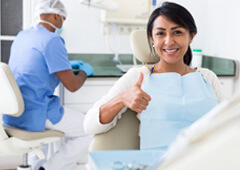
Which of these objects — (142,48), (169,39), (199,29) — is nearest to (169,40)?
(169,39)

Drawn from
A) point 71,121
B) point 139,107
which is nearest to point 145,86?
point 139,107

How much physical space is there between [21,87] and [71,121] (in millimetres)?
374

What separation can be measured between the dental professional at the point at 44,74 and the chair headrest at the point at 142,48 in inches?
14.3

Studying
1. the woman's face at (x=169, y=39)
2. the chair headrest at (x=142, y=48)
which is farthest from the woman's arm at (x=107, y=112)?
the chair headrest at (x=142, y=48)

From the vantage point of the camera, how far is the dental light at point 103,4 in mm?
2350

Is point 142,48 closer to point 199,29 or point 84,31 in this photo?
point 84,31

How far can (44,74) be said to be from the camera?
1.97 m

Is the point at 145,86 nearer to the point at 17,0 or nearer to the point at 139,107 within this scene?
the point at 139,107

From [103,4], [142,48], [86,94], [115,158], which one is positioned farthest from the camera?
[103,4]

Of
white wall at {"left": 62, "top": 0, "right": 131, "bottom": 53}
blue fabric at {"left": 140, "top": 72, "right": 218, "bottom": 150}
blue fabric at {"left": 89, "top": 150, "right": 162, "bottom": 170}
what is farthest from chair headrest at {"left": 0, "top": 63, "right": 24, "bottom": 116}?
blue fabric at {"left": 89, "top": 150, "right": 162, "bottom": 170}

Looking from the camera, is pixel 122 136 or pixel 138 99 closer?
pixel 138 99

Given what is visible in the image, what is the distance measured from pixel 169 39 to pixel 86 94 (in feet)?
3.11

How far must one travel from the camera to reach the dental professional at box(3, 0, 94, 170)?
1.95 meters

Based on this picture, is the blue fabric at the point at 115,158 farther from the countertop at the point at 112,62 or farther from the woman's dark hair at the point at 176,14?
the countertop at the point at 112,62
